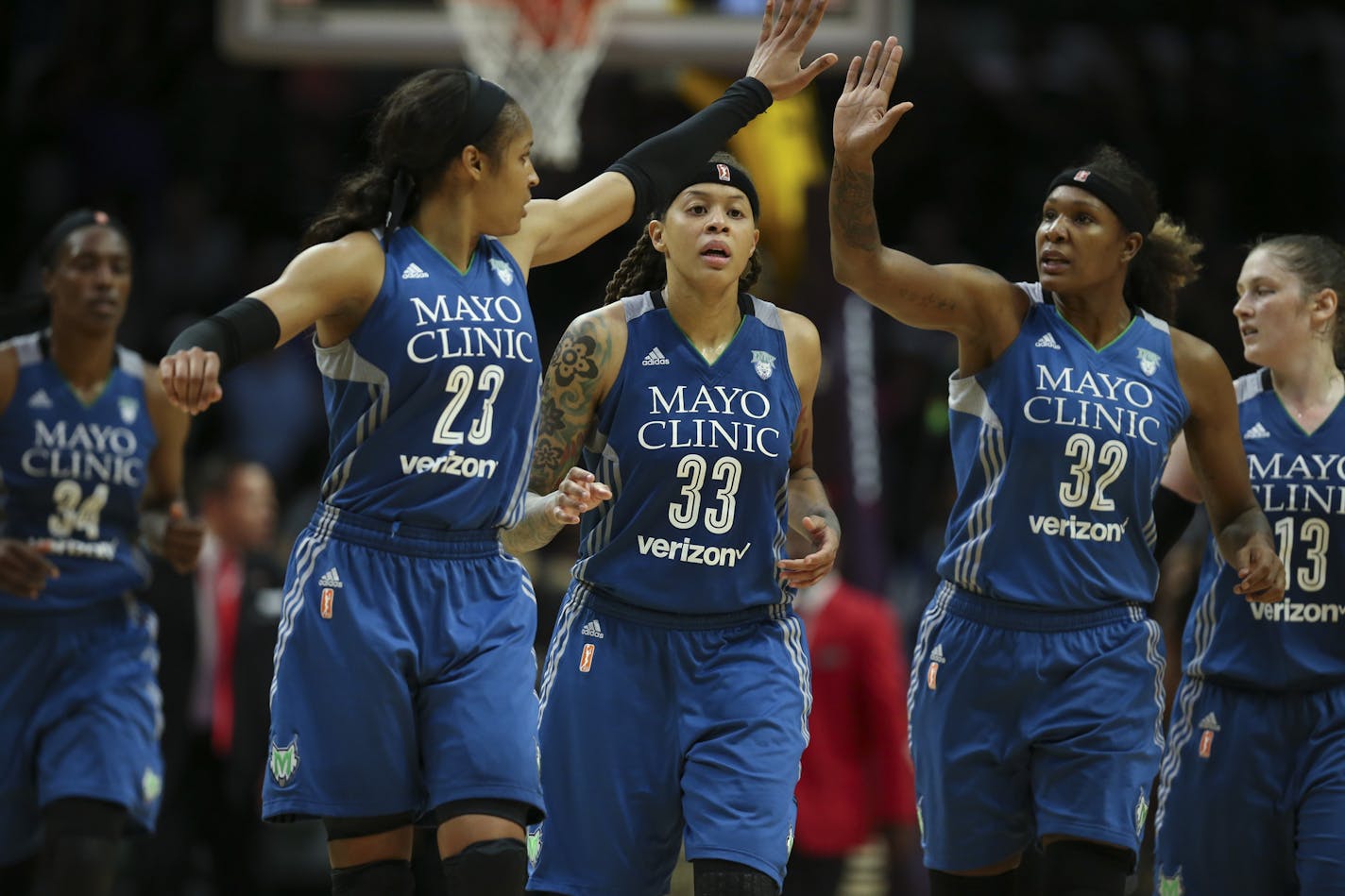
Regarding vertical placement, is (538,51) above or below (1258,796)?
above

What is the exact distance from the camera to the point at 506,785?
15.7 ft

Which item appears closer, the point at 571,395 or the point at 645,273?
the point at 571,395

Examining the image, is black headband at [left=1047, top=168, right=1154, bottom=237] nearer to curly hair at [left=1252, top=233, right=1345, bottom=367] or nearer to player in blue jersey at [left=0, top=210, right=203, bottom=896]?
curly hair at [left=1252, top=233, right=1345, bottom=367]

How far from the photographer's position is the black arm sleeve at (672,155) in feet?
18.5

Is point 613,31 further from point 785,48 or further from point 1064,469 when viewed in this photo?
point 1064,469

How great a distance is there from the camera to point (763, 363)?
5.65 meters

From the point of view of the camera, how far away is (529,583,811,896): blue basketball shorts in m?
5.33

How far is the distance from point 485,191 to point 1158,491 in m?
2.86

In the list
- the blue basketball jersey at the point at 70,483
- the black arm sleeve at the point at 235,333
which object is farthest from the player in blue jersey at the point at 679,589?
the blue basketball jersey at the point at 70,483

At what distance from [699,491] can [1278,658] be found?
207 cm

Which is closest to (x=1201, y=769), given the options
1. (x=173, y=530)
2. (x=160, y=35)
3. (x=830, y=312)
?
(x=173, y=530)

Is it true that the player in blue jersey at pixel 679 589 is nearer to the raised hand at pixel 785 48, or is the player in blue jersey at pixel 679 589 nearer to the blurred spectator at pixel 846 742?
the raised hand at pixel 785 48

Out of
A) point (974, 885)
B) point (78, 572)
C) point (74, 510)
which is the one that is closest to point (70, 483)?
point (74, 510)

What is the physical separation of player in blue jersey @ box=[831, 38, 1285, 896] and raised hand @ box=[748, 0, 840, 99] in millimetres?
285
